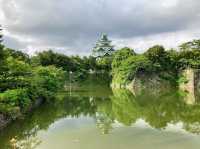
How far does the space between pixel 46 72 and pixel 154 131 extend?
906 inches

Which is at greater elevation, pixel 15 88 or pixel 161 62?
pixel 161 62

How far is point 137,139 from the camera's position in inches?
621

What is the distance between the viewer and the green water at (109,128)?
1502cm

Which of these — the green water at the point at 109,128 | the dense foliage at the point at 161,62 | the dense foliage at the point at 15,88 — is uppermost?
the dense foliage at the point at 161,62

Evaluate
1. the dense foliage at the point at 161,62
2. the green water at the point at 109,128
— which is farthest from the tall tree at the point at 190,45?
the green water at the point at 109,128

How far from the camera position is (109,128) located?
63.3 ft

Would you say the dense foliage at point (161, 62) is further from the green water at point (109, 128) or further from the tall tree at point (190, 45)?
the green water at point (109, 128)

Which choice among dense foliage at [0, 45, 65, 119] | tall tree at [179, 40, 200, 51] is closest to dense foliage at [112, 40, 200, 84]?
tall tree at [179, 40, 200, 51]

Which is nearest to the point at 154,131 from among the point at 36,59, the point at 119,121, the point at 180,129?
the point at 180,129

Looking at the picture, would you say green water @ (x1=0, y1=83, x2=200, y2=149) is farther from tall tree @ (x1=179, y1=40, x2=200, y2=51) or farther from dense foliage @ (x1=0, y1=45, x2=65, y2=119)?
tall tree @ (x1=179, y1=40, x2=200, y2=51)

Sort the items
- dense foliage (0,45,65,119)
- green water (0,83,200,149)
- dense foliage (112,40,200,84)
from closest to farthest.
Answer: green water (0,83,200,149) → dense foliage (0,45,65,119) → dense foliage (112,40,200,84)

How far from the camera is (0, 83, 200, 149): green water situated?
15016 mm

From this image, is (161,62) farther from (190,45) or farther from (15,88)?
(15,88)

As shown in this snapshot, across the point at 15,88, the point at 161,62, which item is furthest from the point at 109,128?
the point at 161,62
